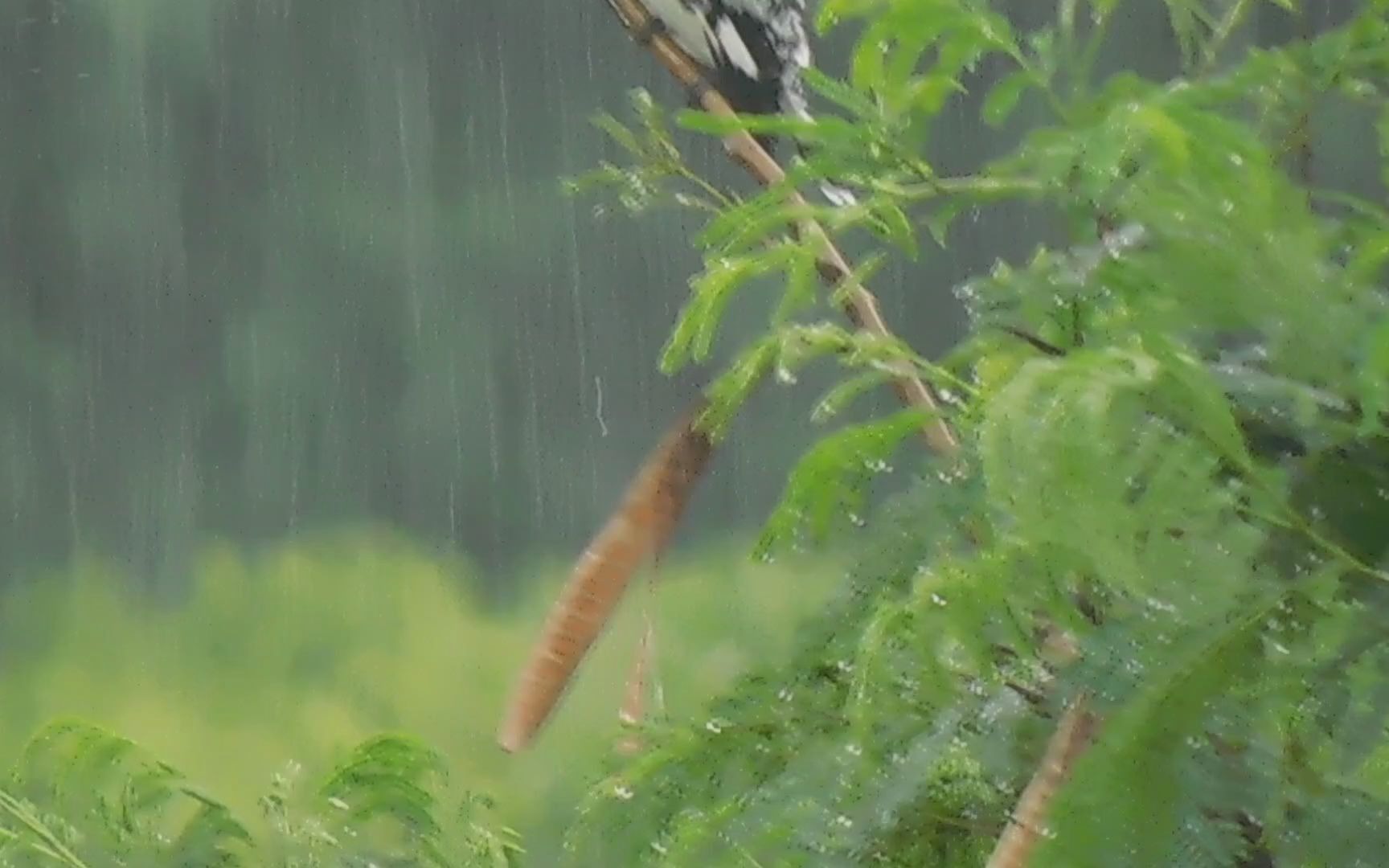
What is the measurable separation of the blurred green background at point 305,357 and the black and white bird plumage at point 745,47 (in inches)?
7.3

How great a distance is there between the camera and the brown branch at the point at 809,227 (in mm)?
437

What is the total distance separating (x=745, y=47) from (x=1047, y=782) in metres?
0.86

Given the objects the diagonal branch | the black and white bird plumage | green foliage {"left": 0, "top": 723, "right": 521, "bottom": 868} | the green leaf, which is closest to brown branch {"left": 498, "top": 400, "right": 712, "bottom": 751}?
the diagonal branch

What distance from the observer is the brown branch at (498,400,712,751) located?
122cm

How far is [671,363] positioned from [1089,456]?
0.21m

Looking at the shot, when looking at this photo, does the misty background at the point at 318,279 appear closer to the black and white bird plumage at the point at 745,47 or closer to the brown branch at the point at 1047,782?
the black and white bird plumage at the point at 745,47

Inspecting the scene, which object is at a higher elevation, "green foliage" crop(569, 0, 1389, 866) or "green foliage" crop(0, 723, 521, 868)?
"green foliage" crop(569, 0, 1389, 866)

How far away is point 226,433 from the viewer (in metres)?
1.34

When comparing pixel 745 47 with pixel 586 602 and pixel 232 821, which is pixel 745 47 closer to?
pixel 586 602

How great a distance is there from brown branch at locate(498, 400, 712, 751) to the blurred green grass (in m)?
0.01

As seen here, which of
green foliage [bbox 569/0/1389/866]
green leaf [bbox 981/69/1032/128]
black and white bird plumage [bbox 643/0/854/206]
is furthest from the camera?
black and white bird plumage [bbox 643/0/854/206]

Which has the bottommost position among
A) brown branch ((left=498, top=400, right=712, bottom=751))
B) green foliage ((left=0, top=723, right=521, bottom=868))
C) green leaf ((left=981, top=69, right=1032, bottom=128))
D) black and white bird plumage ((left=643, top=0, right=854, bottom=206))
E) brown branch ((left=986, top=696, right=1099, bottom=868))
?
brown branch ((left=498, top=400, right=712, bottom=751))

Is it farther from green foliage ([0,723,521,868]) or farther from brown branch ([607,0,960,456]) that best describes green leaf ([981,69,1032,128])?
green foliage ([0,723,521,868])

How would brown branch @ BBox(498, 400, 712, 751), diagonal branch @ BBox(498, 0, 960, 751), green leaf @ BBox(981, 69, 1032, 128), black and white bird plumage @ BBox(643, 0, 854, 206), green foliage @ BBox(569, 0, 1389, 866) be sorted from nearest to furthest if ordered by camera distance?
1. green foliage @ BBox(569, 0, 1389, 866)
2. green leaf @ BBox(981, 69, 1032, 128)
3. black and white bird plumage @ BBox(643, 0, 854, 206)
4. diagonal branch @ BBox(498, 0, 960, 751)
5. brown branch @ BBox(498, 400, 712, 751)
